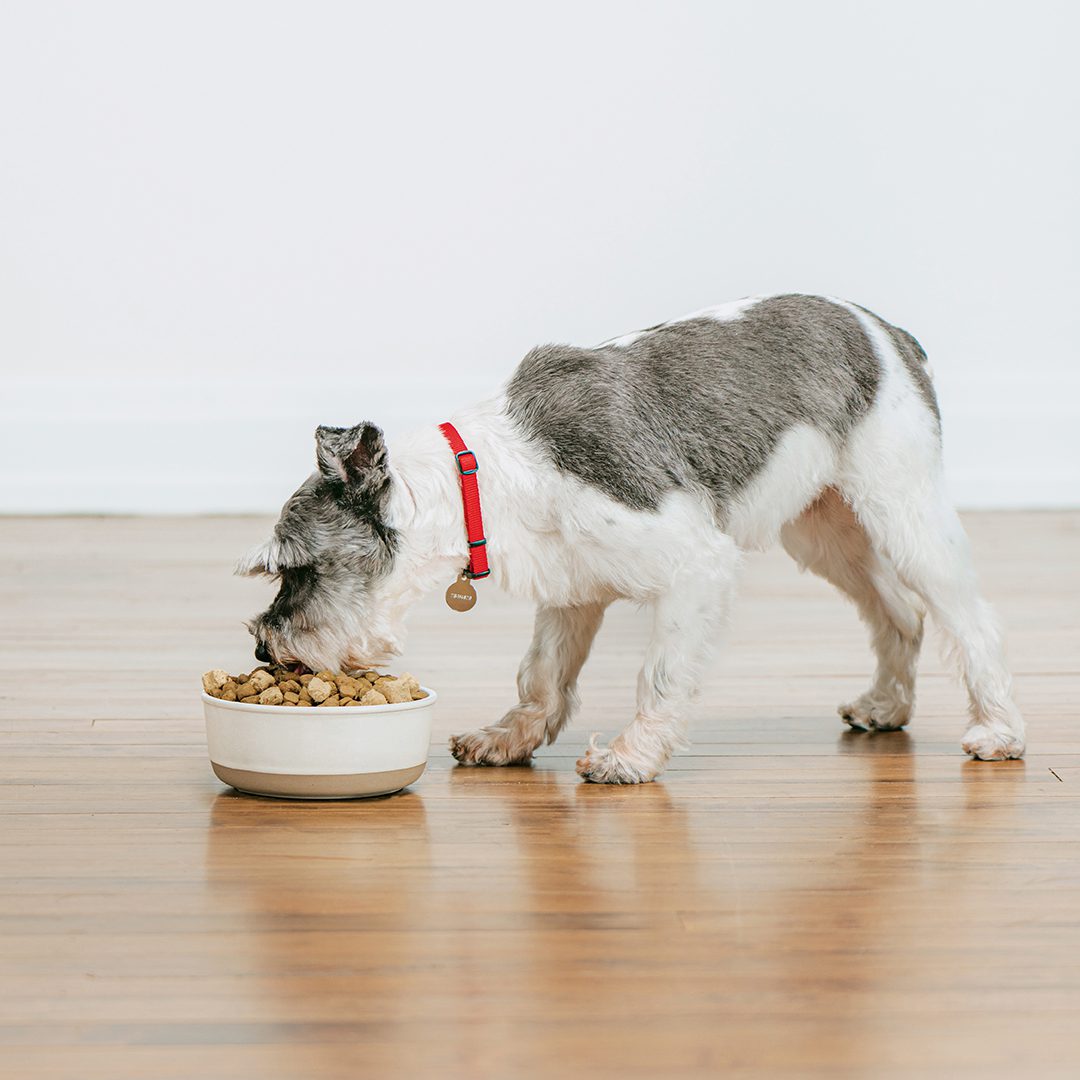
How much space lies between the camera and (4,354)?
7.95m

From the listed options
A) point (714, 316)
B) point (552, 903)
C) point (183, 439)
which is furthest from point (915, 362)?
point (183, 439)

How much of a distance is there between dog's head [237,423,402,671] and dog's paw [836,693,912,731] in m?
1.22

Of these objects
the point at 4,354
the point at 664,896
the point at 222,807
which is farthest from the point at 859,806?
the point at 4,354

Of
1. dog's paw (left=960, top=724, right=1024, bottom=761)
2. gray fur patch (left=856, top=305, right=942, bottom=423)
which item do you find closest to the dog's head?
gray fur patch (left=856, top=305, right=942, bottom=423)

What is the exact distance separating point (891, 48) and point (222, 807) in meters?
6.38

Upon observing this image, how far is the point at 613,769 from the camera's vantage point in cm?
315

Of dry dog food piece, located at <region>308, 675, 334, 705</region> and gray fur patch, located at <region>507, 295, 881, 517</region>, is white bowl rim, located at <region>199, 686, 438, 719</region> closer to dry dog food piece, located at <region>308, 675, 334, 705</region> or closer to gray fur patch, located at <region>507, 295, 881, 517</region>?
dry dog food piece, located at <region>308, 675, 334, 705</region>

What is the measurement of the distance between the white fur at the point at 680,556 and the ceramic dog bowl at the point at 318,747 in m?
0.22

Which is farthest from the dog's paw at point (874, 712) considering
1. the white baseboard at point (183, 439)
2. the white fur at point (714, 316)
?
the white baseboard at point (183, 439)

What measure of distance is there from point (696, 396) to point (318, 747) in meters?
1.02

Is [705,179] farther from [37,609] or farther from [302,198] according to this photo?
[37,609]

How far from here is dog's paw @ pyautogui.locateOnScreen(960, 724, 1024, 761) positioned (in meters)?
3.32

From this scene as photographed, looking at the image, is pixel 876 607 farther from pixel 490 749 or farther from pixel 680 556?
pixel 490 749

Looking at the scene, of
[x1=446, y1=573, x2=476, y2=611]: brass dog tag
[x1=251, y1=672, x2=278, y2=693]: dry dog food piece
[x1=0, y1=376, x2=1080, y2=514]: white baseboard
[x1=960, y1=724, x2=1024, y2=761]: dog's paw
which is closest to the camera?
[x1=251, y1=672, x2=278, y2=693]: dry dog food piece
